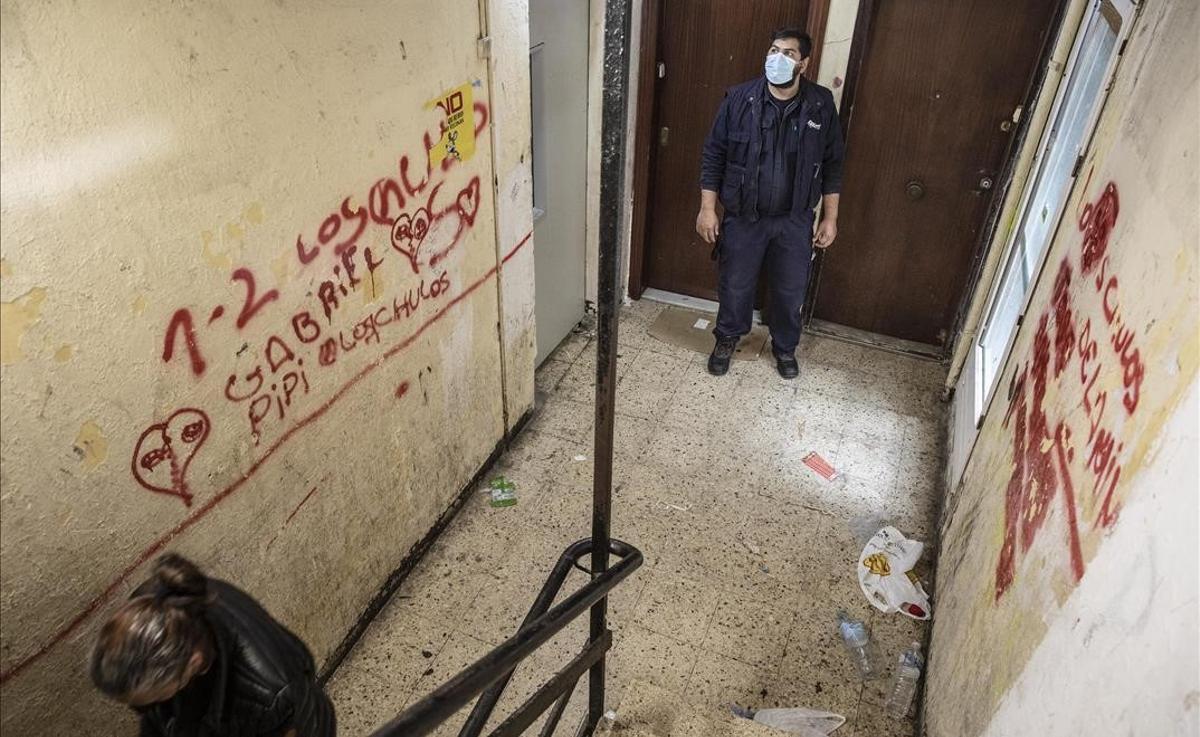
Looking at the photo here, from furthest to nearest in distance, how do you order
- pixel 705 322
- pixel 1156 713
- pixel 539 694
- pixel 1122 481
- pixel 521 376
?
pixel 705 322 < pixel 521 376 < pixel 539 694 < pixel 1122 481 < pixel 1156 713

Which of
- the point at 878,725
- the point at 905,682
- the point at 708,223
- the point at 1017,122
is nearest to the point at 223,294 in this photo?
the point at 878,725

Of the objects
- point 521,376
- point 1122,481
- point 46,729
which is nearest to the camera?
point 1122,481

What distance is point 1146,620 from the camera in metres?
1.57

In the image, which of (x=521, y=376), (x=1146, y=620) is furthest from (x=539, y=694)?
(x=521, y=376)

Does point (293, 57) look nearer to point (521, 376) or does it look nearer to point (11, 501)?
point (11, 501)

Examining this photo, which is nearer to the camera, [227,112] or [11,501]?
[11,501]

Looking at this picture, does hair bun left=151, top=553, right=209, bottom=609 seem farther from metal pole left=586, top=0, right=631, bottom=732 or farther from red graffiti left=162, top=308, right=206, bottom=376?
metal pole left=586, top=0, right=631, bottom=732

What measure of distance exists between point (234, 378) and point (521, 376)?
81.6 inches

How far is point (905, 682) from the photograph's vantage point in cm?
322

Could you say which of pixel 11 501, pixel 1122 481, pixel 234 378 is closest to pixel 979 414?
pixel 1122 481

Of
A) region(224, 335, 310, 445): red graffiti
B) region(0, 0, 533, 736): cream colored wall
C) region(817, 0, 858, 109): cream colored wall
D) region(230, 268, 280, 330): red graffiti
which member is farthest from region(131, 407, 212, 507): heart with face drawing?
region(817, 0, 858, 109): cream colored wall

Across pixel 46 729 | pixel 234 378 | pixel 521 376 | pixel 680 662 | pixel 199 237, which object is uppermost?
pixel 199 237

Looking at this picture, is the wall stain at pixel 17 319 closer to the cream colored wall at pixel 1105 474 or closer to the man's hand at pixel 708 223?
the cream colored wall at pixel 1105 474

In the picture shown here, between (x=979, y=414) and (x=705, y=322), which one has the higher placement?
(x=979, y=414)
